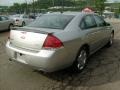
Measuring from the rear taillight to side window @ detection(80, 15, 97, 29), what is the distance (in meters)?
1.29

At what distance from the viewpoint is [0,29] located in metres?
14.6

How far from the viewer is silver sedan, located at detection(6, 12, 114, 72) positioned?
14.3ft

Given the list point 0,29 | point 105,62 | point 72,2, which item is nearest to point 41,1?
point 72,2

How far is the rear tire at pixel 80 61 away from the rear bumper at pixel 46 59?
535 mm


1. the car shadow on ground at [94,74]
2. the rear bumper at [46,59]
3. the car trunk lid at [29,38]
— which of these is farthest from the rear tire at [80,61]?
the car trunk lid at [29,38]

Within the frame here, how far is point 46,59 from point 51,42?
38 centimetres

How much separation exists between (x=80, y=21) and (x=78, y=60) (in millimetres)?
1054

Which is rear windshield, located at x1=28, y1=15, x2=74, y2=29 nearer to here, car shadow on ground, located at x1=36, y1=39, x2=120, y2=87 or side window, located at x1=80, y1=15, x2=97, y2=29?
side window, located at x1=80, y1=15, x2=97, y2=29

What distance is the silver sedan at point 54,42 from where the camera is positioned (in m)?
4.36

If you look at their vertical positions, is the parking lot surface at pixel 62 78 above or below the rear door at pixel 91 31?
below

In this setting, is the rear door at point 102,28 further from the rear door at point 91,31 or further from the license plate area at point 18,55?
the license plate area at point 18,55

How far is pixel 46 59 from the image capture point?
14.0 feet

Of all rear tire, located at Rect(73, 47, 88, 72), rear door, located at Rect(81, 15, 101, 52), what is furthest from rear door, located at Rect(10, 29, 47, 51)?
rear door, located at Rect(81, 15, 101, 52)

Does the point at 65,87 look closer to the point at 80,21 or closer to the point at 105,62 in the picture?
the point at 80,21
